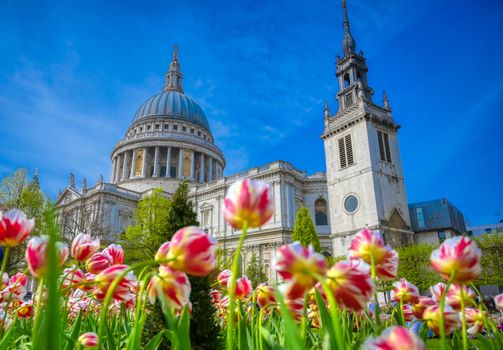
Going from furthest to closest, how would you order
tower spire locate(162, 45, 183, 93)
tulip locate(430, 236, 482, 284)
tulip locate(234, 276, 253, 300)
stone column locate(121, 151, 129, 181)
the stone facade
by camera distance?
tower spire locate(162, 45, 183, 93), stone column locate(121, 151, 129, 181), the stone facade, tulip locate(234, 276, 253, 300), tulip locate(430, 236, 482, 284)

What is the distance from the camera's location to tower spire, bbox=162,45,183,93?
3012 inches

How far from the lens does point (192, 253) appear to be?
1379mm

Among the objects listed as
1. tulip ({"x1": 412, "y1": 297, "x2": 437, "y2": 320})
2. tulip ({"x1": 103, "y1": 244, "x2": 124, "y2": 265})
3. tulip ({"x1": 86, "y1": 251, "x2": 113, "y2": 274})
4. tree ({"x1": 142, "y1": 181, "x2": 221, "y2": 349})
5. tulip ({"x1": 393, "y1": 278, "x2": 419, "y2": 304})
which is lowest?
tree ({"x1": 142, "y1": 181, "x2": 221, "y2": 349})

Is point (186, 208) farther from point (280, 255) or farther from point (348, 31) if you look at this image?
point (348, 31)

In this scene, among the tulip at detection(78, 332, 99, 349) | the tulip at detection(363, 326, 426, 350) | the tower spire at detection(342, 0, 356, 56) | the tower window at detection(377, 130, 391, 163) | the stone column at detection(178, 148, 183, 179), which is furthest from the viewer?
the stone column at detection(178, 148, 183, 179)

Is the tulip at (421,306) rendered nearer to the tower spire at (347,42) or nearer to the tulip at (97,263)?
the tulip at (97,263)

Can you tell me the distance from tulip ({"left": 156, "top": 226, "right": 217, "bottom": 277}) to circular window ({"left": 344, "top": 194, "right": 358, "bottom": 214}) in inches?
1257

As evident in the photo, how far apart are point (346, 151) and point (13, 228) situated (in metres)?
34.0

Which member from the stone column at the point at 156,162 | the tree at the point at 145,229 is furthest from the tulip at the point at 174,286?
the stone column at the point at 156,162

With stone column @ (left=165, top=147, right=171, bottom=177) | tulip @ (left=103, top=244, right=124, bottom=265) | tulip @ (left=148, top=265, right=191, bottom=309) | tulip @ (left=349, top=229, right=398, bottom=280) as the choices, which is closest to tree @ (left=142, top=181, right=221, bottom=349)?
tulip @ (left=103, top=244, right=124, bottom=265)

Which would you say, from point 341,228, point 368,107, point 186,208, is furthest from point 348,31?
point 186,208

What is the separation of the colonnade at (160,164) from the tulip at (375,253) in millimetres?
56463

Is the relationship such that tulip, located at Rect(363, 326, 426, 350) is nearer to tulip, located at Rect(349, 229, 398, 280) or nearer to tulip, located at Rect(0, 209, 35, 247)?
tulip, located at Rect(349, 229, 398, 280)

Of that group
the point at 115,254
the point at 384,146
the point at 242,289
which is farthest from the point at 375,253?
the point at 384,146
